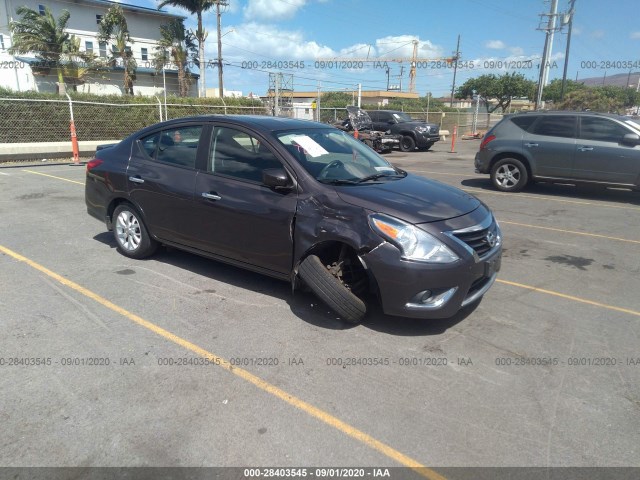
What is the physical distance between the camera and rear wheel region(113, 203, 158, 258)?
5312mm

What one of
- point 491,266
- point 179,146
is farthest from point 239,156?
point 491,266

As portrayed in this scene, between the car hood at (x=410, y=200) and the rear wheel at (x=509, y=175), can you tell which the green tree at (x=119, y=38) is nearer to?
the rear wheel at (x=509, y=175)

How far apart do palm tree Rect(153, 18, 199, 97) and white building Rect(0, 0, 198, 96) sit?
192 cm

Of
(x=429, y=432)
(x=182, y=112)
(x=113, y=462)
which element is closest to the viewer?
(x=113, y=462)

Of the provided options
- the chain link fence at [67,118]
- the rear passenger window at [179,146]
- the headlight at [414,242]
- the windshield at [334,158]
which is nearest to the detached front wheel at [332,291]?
the headlight at [414,242]

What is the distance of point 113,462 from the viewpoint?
2471 millimetres

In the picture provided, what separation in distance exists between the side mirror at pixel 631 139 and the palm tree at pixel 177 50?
131 feet

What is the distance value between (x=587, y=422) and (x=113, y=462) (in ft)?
8.91

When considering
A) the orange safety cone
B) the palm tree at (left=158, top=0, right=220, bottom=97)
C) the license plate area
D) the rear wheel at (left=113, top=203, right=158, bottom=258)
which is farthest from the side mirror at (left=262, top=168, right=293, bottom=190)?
the palm tree at (left=158, top=0, right=220, bottom=97)

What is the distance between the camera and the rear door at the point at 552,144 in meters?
9.67

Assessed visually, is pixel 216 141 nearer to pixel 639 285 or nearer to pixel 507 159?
pixel 639 285

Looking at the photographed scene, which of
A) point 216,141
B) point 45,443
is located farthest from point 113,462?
point 216,141

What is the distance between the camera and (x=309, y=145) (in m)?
4.48

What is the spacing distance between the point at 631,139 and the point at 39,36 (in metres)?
40.6
